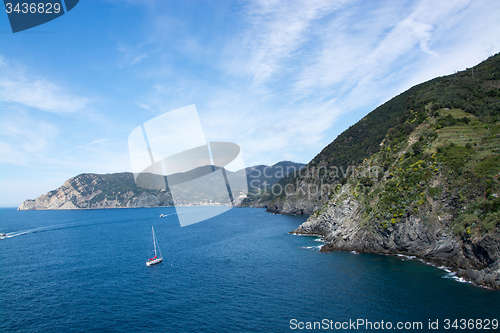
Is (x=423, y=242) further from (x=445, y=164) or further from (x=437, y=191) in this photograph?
(x=445, y=164)

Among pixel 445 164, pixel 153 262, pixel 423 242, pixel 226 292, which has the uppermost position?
pixel 445 164

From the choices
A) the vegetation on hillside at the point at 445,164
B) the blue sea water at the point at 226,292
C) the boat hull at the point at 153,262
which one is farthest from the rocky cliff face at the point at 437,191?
the boat hull at the point at 153,262

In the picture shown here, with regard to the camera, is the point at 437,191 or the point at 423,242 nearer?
the point at 423,242

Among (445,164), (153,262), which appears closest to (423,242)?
(445,164)

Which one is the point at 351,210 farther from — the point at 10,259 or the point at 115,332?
the point at 10,259

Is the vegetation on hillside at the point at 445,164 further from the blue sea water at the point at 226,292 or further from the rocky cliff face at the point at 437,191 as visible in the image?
the blue sea water at the point at 226,292

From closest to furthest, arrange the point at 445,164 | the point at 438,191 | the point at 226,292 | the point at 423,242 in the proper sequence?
the point at 226,292, the point at 423,242, the point at 438,191, the point at 445,164

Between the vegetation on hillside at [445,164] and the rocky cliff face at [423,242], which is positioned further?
the vegetation on hillside at [445,164]

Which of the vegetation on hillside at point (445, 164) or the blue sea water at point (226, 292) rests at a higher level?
the vegetation on hillside at point (445, 164)
